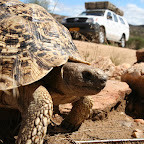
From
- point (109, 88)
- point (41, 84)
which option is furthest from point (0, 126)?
point (109, 88)

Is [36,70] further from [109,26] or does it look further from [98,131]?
[109,26]

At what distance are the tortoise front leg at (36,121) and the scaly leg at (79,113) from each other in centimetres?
78

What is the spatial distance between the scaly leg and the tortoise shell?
0.58 m

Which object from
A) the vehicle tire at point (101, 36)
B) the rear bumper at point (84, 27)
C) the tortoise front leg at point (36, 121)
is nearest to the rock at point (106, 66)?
the tortoise front leg at point (36, 121)

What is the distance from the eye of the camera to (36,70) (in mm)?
2049

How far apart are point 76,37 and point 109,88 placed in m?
7.18

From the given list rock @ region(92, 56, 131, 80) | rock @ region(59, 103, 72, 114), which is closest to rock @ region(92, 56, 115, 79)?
rock @ region(92, 56, 131, 80)

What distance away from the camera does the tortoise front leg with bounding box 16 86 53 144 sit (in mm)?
1814

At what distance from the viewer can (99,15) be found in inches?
456

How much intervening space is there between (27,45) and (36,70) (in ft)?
1.03

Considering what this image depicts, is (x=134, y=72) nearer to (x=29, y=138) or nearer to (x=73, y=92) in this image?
(x=73, y=92)

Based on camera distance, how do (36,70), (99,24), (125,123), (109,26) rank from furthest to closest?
(109,26) < (99,24) < (125,123) < (36,70)

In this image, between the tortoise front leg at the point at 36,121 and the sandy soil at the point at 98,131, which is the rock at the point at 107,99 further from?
the tortoise front leg at the point at 36,121

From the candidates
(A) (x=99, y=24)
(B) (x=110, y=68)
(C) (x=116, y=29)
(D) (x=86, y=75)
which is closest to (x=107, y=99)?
(D) (x=86, y=75)
